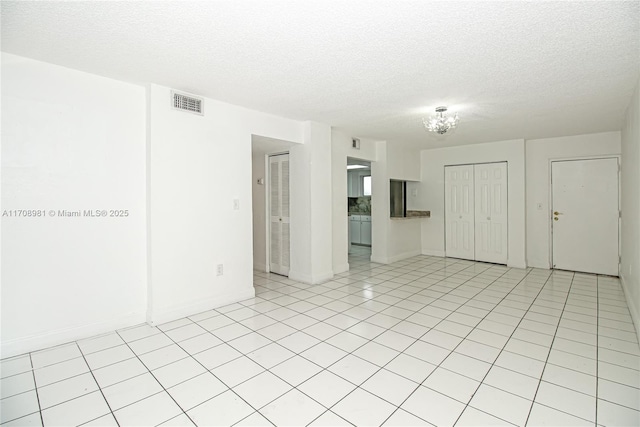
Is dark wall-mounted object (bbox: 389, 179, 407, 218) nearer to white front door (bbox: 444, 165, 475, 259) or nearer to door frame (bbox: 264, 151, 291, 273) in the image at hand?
white front door (bbox: 444, 165, 475, 259)

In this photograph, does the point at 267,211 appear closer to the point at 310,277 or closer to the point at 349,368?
the point at 310,277

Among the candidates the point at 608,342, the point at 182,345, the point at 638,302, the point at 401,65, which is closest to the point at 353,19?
the point at 401,65

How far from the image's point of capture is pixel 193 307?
3.55 meters

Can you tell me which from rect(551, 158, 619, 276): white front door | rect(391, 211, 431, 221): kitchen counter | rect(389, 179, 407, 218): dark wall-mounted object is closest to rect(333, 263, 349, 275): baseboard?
rect(389, 179, 407, 218): dark wall-mounted object

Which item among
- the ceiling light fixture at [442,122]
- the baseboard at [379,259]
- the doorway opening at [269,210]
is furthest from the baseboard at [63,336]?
the baseboard at [379,259]

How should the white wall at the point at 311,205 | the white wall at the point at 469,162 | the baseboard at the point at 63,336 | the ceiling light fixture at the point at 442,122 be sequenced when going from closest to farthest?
1. the baseboard at the point at 63,336
2. the ceiling light fixture at the point at 442,122
3. the white wall at the point at 311,205
4. the white wall at the point at 469,162

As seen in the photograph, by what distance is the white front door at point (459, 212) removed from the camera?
6711 millimetres

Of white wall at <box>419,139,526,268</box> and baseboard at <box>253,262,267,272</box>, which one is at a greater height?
white wall at <box>419,139,526,268</box>

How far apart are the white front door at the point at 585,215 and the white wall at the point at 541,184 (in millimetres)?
111

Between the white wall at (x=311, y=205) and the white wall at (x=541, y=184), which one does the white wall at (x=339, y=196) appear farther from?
the white wall at (x=541, y=184)

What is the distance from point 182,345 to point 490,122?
4967 millimetres

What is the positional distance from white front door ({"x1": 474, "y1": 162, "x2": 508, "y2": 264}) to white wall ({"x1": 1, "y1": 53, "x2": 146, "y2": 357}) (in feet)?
20.2

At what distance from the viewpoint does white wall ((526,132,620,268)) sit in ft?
18.6

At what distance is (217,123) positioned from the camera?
3729mm
